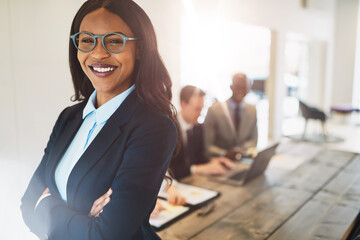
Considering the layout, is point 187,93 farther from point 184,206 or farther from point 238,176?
point 184,206

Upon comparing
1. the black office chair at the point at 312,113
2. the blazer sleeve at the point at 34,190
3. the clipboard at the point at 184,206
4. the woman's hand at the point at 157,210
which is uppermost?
the blazer sleeve at the point at 34,190

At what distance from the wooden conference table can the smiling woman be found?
1.52 feet

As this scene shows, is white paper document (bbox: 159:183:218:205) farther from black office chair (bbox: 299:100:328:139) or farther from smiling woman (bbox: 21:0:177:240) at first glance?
black office chair (bbox: 299:100:328:139)

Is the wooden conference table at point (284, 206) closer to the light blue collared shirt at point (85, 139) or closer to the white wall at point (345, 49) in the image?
the light blue collared shirt at point (85, 139)

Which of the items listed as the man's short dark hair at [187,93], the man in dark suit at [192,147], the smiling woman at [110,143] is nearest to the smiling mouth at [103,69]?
the smiling woman at [110,143]

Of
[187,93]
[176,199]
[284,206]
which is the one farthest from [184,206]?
[187,93]

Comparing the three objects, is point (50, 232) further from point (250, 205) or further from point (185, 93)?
point (185, 93)

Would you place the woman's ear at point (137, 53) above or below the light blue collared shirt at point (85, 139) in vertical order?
above

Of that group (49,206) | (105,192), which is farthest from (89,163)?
(49,206)

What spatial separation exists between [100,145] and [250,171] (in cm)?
126

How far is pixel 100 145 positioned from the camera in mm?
1104

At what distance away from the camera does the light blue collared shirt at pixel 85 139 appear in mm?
1191

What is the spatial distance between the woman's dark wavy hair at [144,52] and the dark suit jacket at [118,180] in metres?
0.05

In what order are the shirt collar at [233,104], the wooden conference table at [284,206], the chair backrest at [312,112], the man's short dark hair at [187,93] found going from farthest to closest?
the chair backrest at [312,112] → the shirt collar at [233,104] → the man's short dark hair at [187,93] → the wooden conference table at [284,206]
